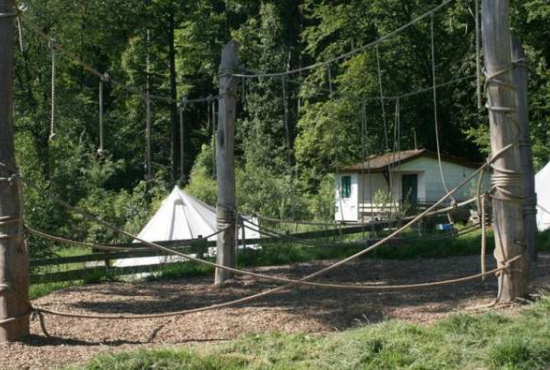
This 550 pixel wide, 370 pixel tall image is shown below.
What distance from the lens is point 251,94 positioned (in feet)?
120

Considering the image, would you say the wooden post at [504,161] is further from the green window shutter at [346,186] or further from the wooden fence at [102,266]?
the green window shutter at [346,186]

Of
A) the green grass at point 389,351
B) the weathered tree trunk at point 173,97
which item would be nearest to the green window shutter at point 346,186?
the weathered tree trunk at point 173,97

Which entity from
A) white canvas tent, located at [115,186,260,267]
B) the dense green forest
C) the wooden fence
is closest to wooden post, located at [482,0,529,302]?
the wooden fence

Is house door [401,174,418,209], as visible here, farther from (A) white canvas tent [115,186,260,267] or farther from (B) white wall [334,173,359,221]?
(A) white canvas tent [115,186,260,267]

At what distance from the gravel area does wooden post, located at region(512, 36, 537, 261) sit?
0.55 meters

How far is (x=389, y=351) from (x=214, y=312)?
9.15 ft

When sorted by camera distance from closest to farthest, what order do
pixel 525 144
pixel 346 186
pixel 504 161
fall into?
pixel 504 161 < pixel 525 144 < pixel 346 186

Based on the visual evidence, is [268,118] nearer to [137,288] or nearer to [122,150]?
[122,150]

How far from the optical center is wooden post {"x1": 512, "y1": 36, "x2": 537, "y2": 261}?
977 cm

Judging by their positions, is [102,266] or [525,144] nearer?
[525,144]

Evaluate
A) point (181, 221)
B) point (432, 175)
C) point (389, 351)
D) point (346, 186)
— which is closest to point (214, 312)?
point (389, 351)

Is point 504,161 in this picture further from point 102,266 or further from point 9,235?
point 102,266

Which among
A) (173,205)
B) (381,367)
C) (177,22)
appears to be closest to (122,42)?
(177,22)

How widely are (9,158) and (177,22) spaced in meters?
33.6
